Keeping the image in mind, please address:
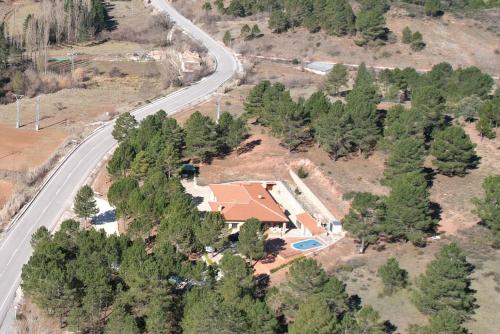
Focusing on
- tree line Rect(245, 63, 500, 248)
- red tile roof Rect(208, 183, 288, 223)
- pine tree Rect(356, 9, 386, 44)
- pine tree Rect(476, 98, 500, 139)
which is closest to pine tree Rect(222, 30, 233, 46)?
pine tree Rect(356, 9, 386, 44)

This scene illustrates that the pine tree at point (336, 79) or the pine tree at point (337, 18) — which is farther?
the pine tree at point (337, 18)

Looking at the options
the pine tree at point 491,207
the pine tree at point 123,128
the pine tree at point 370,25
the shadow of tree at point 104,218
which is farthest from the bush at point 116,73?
the pine tree at point 491,207

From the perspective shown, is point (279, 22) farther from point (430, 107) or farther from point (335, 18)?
point (430, 107)

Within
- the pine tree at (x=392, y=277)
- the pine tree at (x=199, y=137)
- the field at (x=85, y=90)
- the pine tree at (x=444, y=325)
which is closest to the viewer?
the pine tree at (x=444, y=325)

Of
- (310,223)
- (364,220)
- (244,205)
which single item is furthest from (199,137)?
(364,220)

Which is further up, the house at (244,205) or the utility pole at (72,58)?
the house at (244,205)

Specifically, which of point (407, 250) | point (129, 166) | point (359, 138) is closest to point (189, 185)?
point (129, 166)

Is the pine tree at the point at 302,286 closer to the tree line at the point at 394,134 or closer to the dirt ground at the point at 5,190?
the tree line at the point at 394,134

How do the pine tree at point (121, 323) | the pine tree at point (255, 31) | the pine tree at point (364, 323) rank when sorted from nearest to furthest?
the pine tree at point (364, 323)
the pine tree at point (121, 323)
the pine tree at point (255, 31)
